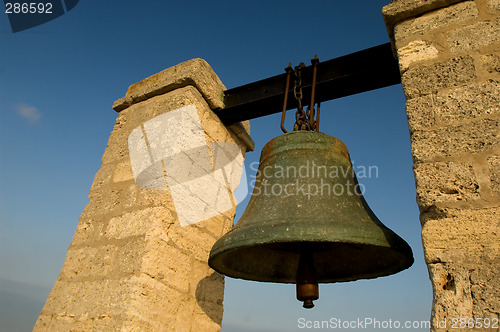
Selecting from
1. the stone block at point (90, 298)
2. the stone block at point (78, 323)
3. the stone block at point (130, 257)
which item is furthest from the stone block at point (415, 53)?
the stone block at point (78, 323)

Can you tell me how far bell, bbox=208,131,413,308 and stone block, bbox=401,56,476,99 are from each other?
399 mm

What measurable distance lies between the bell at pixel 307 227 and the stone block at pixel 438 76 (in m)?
0.40

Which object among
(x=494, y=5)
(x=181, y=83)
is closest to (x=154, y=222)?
(x=181, y=83)

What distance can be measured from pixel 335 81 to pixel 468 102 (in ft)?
2.58

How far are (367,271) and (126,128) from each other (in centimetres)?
167

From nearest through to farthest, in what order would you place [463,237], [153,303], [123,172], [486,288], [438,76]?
[486,288] → [463,237] → [438,76] → [153,303] → [123,172]

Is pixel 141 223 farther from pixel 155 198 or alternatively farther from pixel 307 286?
pixel 307 286

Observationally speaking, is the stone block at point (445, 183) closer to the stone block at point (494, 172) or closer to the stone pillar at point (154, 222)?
the stone block at point (494, 172)

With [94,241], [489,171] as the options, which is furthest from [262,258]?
[489,171]

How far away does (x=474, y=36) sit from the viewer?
60.5 inches

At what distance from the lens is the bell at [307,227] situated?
52.3 inches

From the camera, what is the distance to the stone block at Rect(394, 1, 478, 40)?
5.28ft

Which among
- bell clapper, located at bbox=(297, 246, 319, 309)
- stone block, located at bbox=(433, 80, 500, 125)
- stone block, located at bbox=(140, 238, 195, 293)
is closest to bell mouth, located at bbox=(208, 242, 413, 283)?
bell clapper, located at bbox=(297, 246, 319, 309)

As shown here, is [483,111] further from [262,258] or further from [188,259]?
[188,259]
